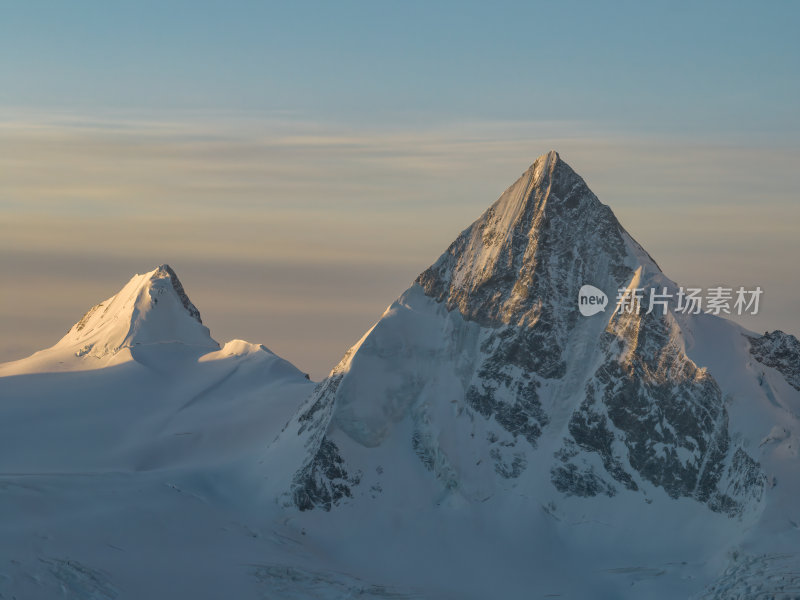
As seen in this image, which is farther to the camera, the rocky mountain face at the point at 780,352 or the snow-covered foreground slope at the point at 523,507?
the rocky mountain face at the point at 780,352

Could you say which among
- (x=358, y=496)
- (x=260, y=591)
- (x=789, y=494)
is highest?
(x=789, y=494)

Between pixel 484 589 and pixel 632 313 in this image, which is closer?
pixel 484 589

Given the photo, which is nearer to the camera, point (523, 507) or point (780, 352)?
point (523, 507)

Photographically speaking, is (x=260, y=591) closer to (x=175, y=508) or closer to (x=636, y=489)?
(x=175, y=508)

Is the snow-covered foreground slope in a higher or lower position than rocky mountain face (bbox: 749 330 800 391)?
lower

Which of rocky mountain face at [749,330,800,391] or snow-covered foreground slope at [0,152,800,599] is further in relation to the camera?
rocky mountain face at [749,330,800,391]

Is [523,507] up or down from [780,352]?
down

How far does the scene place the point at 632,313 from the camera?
198 m

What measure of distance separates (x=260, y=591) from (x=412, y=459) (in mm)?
32833

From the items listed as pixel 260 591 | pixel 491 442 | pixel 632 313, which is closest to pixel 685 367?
pixel 632 313

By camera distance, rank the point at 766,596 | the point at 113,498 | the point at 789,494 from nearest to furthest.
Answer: the point at 766,596 < the point at 789,494 < the point at 113,498

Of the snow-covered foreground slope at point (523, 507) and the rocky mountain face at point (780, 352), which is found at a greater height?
the rocky mountain face at point (780, 352)

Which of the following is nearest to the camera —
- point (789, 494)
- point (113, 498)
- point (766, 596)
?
point (766, 596)

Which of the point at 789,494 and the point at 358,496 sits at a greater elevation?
the point at 789,494
